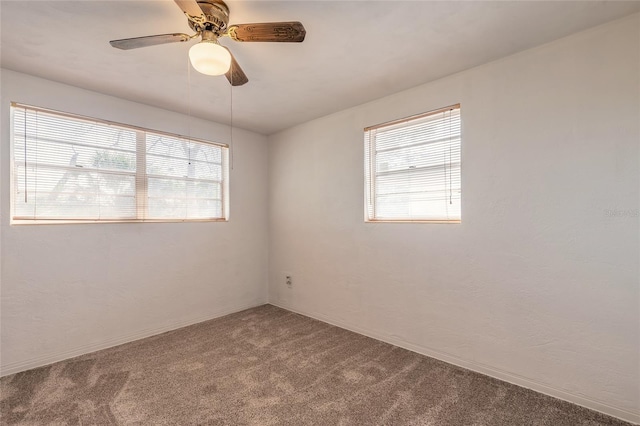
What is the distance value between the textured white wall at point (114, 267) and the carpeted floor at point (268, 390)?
0.28 metres

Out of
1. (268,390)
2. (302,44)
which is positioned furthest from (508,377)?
(302,44)

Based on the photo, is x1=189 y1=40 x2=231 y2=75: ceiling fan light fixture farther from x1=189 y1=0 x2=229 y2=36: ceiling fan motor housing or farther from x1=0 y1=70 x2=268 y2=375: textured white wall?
x1=0 y1=70 x2=268 y2=375: textured white wall

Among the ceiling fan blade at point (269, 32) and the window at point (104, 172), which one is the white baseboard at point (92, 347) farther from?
the ceiling fan blade at point (269, 32)

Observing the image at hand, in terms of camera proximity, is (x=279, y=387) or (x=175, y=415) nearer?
(x=175, y=415)

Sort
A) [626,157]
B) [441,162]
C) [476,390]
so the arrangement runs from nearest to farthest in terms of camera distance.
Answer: [626,157]
[476,390]
[441,162]

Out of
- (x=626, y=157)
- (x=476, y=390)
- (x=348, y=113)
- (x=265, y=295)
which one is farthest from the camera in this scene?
(x=265, y=295)

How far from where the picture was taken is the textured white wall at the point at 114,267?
96.3 inches

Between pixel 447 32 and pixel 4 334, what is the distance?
408 centimetres

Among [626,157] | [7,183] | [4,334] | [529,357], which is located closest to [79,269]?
[4,334]

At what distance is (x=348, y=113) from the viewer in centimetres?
332

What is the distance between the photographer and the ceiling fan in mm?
1593

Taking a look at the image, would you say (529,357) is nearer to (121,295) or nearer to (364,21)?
(364,21)

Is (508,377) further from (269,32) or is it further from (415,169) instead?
(269,32)

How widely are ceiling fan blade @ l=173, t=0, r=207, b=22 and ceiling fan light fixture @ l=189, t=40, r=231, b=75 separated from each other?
0.13 metres
